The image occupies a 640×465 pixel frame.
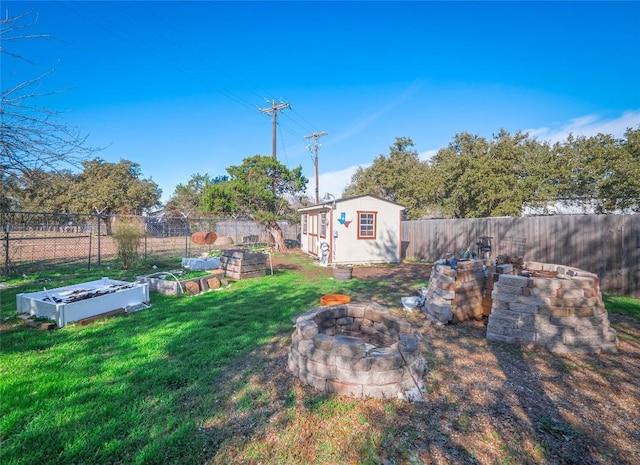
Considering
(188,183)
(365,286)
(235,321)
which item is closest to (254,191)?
(365,286)

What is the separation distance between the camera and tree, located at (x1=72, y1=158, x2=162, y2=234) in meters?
27.0

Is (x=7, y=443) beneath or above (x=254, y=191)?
beneath

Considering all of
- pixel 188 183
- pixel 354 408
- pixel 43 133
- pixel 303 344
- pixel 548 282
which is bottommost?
pixel 354 408

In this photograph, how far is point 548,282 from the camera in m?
3.84

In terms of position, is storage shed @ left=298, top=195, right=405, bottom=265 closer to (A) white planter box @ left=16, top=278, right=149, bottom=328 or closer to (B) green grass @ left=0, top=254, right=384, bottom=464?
(B) green grass @ left=0, top=254, right=384, bottom=464

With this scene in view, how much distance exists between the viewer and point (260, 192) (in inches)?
610

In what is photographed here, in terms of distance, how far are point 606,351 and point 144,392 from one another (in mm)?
5503

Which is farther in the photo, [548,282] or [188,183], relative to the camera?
[188,183]

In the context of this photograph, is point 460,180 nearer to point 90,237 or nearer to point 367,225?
point 367,225

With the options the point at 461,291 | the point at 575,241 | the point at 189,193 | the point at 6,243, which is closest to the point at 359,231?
the point at 575,241

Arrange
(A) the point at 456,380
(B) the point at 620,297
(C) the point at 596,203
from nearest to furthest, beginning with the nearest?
1. (A) the point at 456,380
2. (B) the point at 620,297
3. (C) the point at 596,203

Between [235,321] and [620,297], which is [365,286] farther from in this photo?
[620,297]

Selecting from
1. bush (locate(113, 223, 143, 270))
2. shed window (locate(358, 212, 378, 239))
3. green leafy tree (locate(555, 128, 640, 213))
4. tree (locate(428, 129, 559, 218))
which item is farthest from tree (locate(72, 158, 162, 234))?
green leafy tree (locate(555, 128, 640, 213))

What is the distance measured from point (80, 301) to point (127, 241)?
5293mm
